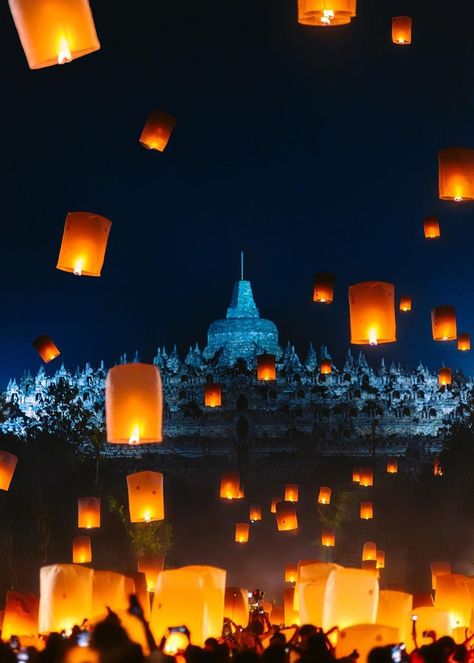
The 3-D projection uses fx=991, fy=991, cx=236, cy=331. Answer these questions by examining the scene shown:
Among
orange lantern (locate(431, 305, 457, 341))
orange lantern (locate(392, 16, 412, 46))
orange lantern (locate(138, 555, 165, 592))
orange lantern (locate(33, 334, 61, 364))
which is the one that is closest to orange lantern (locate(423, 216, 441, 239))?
orange lantern (locate(431, 305, 457, 341))

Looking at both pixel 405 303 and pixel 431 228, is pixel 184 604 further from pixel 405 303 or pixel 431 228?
pixel 405 303

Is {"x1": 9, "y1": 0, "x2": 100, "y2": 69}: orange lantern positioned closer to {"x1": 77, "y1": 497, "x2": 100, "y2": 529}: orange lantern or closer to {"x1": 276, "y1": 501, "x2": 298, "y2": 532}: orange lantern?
{"x1": 77, "y1": 497, "x2": 100, "y2": 529}: orange lantern

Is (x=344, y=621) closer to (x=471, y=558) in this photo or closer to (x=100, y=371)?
(x=471, y=558)

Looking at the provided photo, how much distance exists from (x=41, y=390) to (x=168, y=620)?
150ft

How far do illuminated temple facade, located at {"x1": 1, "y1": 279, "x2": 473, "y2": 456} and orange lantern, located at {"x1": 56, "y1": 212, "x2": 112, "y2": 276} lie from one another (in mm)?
36783

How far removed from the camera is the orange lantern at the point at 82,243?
941cm

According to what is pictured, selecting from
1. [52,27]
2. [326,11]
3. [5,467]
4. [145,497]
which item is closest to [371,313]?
[326,11]

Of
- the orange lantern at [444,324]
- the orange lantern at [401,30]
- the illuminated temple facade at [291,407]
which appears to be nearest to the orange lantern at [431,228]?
the orange lantern at [444,324]

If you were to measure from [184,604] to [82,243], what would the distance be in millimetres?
3710

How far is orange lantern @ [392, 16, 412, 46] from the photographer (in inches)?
437

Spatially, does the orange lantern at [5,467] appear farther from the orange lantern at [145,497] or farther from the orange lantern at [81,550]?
the orange lantern at [81,550]

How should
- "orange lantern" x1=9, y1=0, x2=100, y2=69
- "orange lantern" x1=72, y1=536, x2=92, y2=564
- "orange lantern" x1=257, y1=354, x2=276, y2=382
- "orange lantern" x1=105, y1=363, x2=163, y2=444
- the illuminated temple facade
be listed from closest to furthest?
1. "orange lantern" x1=9, y1=0, x2=100, y2=69
2. "orange lantern" x1=105, y1=363, x2=163, y2=444
3. "orange lantern" x1=257, y1=354, x2=276, y2=382
4. "orange lantern" x1=72, y1=536, x2=92, y2=564
5. the illuminated temple facade

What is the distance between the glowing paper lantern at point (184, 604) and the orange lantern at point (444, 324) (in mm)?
8246

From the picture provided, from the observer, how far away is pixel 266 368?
2083 cm
